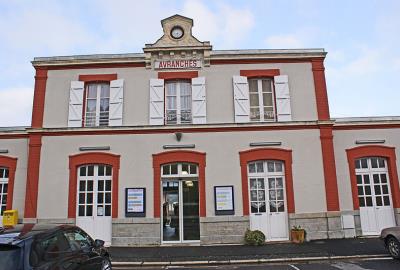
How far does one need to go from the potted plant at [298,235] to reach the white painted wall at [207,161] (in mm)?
682

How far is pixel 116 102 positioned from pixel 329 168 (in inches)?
Result: 328

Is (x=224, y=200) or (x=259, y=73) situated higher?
(x=259, y=73)

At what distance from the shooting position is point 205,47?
43.8ft

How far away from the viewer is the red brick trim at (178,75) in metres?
13.4

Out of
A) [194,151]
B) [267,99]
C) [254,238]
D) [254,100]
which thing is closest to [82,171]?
[194,151]

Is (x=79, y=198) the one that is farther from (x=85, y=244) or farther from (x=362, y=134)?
(x=362, y=134)

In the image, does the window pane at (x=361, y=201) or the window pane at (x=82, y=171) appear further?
the window pane at (x=361, y=201)

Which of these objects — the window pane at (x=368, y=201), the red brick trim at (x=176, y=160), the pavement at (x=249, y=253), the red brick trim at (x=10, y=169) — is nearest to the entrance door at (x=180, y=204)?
the red brick trim at (x=176, y=160)

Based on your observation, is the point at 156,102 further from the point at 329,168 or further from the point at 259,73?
the point at 329,168

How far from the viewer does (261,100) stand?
13.5 metres

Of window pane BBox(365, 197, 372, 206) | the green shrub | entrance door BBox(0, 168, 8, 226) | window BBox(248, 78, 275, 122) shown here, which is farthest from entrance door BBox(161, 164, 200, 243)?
window pane BBox(365, 197, 372, 206)

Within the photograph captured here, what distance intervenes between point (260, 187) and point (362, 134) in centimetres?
459

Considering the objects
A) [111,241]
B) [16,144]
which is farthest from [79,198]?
[16,144]

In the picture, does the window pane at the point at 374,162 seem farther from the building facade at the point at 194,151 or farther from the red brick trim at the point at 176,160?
the red brick trim at the point at 176,160
